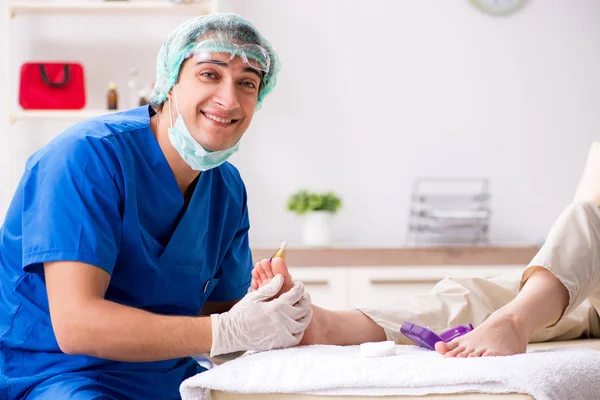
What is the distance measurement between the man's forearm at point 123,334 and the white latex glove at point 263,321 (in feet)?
0.18

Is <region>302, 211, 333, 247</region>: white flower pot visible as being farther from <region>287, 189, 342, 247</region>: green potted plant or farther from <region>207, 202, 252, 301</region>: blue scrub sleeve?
<region>207, 202, 252, 301</region>: blue scrub sleeve

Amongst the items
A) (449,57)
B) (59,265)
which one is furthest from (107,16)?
(59,265)

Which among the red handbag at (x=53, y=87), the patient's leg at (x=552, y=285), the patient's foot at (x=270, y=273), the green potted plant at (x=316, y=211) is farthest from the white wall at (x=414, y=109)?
the patient's foot at (x=270, y=273)

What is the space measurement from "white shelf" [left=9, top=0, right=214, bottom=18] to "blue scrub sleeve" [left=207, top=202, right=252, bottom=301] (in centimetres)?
176

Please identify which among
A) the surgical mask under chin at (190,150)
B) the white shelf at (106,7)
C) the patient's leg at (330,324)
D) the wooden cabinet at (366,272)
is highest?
the white shelf at (106,7)

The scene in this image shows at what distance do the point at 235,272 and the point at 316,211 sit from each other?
67.1 inches

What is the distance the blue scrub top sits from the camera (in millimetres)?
1507

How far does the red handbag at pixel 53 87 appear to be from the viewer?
342cm

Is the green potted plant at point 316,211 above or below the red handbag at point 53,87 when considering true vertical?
below

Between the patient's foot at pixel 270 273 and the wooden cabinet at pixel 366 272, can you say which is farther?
the wooden cabinet at pixel 366 272

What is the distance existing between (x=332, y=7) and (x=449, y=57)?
2.04 ft

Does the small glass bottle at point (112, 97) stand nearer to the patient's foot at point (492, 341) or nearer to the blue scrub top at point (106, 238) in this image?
the blue scrub top at point (106, 238)

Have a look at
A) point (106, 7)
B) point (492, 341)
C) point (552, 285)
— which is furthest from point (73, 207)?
point (106, 7)

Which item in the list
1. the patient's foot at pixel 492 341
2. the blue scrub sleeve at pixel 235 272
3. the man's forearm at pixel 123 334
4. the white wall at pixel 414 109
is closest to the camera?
the man's forearm at pixel 123 334
